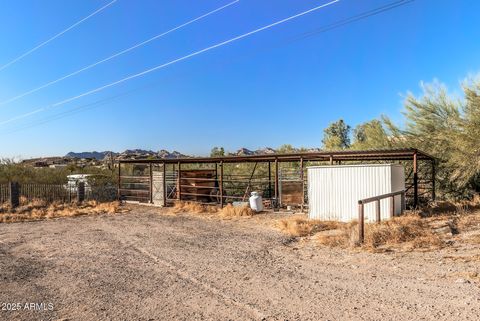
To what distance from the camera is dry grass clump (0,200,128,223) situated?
17.8 meters

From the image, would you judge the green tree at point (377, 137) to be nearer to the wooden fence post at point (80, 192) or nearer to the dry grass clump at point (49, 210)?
the dry grass clump at point (49, 210)

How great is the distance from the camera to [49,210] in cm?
1981

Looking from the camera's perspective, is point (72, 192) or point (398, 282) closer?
point (398, 282)

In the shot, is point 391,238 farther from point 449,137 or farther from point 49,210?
point 49,210

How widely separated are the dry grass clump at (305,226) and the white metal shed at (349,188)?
840mm

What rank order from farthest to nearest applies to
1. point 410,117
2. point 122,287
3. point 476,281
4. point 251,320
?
point 410,117 < point 122,287 < point 476,281 < point 251,320

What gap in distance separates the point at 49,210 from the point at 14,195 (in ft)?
9.02

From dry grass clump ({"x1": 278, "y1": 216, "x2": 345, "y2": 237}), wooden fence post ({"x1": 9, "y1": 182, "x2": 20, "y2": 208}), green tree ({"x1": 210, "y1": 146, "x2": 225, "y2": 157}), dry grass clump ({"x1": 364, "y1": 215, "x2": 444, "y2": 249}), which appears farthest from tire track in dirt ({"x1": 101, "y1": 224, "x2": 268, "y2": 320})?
green tree ({"x1": 210, "y1": 146, "x2": 225, "y2": 157})

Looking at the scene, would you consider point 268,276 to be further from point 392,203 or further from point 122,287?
point 392,203

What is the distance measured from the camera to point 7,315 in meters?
5.41

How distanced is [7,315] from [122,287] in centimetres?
168

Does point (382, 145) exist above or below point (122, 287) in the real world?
above

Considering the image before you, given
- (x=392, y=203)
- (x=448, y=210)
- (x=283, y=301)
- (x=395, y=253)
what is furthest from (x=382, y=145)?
(x=283, y=301)

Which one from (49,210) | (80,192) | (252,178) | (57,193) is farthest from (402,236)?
(57,193)
